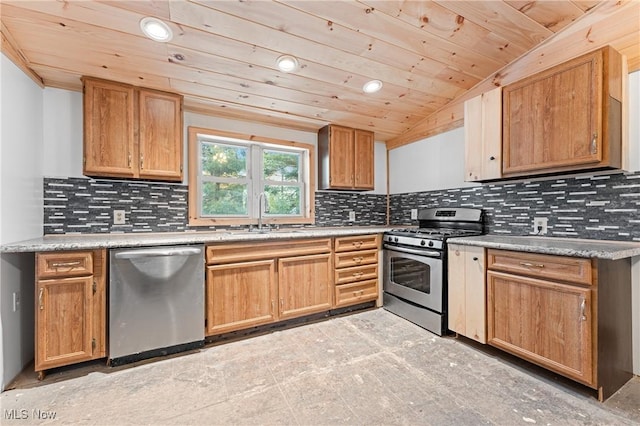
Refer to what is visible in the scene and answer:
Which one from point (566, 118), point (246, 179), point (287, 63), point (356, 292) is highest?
point (287, 63)

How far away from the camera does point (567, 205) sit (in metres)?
2.25

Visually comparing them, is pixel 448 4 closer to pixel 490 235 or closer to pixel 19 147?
pixel 490 235

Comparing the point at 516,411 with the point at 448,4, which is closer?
the point at 516,411

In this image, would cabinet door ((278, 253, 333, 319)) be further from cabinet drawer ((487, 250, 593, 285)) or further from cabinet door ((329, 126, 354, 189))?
cabinet drawer ((487, 250, 593, 285))

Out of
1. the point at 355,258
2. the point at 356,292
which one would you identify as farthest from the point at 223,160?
the point at 356,292

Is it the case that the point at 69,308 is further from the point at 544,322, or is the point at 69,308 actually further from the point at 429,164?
the point at 429,164

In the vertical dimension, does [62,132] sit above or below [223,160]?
above

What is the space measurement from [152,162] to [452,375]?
2.85 m

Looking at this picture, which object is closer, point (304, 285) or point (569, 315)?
point (569, 315)

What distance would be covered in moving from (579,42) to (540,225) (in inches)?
56.4

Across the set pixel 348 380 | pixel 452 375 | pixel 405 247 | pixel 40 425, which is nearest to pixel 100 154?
pixel 40 425

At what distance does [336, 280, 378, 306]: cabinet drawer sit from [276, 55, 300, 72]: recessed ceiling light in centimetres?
214

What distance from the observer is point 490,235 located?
276cm

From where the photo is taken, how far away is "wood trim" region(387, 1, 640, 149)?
1.95 meters
